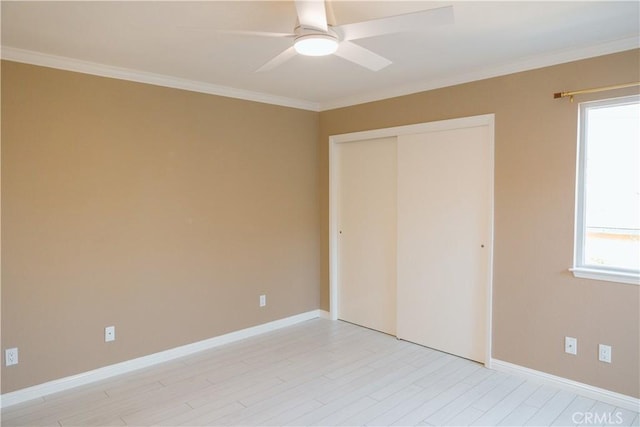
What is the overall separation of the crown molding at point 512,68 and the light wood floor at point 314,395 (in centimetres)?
238

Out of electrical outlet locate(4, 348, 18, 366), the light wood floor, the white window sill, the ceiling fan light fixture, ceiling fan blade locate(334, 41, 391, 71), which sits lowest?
the light wood floor

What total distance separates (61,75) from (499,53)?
10.5ft

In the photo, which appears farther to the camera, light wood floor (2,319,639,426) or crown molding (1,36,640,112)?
crown molding (1,36,640,112)

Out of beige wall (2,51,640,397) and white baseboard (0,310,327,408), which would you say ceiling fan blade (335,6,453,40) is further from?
white baseboard (0,310,327,408)

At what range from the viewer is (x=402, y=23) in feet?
5.88

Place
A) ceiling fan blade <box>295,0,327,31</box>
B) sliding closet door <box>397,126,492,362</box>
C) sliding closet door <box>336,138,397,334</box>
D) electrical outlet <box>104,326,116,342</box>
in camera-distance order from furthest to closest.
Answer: sliding closet door <box>336,138,397,334</box> → sliding closet door <box>397,126,492,362</box> → electrical outlet <box>104,326,116,342</box> → ceiling fan blade <box>295,0,327,31</box>

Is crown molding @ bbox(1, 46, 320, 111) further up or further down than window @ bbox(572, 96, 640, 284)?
further up

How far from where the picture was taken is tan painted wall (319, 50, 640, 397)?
9.00ft

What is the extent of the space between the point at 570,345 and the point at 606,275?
58cm

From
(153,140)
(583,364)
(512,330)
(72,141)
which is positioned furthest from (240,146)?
(583,364)

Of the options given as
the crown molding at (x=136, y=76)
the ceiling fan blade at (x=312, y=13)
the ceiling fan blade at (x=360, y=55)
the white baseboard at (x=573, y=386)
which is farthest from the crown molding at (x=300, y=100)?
the white baseboard at (x=573, y=386)

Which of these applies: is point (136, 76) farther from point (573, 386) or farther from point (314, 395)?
point (573, 386)

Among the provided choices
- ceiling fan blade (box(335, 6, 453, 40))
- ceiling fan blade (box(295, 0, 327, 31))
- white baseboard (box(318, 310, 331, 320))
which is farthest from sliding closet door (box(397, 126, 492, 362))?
ceiling fan blade (box(295, 0, 327, 31))

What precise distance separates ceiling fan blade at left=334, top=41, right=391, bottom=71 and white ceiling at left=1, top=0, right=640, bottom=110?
8.8 inches
